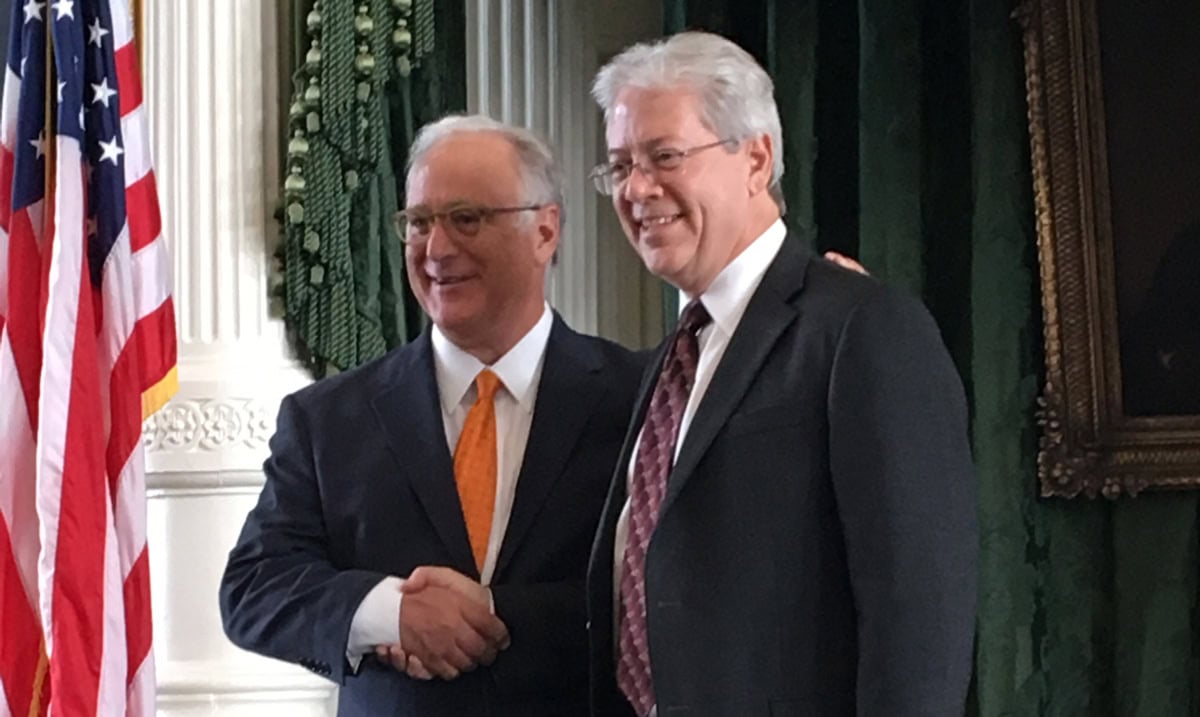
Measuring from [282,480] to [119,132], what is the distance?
0.96 meters

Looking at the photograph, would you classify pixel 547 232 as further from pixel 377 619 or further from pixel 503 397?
pixel 377 619

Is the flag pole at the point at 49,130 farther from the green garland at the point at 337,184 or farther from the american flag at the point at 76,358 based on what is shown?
the green garland at the point at 337,184

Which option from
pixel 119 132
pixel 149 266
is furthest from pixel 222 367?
pixel 119 132

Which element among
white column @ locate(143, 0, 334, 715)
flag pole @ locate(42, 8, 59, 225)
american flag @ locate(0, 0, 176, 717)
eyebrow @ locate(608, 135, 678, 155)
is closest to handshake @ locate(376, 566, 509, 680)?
eyebrow @ locate(608, 135, 678, 155)

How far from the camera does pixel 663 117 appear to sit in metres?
1.83

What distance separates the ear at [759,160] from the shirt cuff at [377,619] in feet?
2.29

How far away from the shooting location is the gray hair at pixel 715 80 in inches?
72.1

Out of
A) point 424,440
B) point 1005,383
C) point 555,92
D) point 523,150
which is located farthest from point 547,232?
point 1005,383

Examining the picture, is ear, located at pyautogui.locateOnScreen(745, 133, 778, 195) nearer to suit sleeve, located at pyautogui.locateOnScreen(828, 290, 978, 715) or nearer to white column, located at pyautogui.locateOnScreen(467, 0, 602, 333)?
suit sleeve, located at pyautogui.locateOnScreen(828, 290, 978, 715)

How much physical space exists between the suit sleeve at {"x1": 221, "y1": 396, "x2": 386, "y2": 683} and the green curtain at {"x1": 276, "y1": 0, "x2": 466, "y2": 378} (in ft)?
2.70

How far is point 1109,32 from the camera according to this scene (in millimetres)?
3309

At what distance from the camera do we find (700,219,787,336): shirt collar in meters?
1.86

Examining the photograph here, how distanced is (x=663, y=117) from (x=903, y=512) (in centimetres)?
54

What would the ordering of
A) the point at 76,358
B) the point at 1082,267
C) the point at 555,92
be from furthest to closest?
the point at 555,92 < the point at 1082,267 < the point at 76,358
